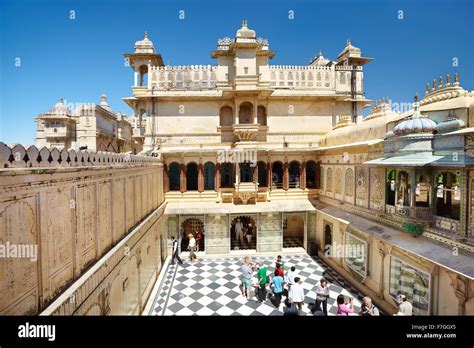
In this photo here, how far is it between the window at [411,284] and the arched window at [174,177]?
1109 centimetres

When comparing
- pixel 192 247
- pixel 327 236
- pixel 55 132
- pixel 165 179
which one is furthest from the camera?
pixel 55 132

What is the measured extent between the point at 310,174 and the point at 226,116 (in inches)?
264

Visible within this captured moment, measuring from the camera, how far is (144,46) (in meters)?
15.2

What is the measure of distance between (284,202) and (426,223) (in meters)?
7.34

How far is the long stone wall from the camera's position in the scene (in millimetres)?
2807

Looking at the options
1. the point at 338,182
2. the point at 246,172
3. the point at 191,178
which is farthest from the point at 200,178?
the point at 338,182

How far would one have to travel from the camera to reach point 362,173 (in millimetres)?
9883

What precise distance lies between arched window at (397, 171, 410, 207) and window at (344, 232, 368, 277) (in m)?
2.38

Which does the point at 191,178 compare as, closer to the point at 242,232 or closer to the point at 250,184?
the point at 250,184

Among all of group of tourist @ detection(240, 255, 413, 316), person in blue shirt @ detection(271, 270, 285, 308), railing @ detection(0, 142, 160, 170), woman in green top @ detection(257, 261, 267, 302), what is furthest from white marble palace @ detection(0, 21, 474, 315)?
woman in green top @ detection(257, 261, 267, 302)

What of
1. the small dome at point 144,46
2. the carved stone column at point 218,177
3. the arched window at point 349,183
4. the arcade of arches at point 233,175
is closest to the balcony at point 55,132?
the small dome at point 144,46

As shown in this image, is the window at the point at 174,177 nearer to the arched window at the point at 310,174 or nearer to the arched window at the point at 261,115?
the arched window at the point at 261,115

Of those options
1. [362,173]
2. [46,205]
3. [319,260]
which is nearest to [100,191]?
[46,205]
